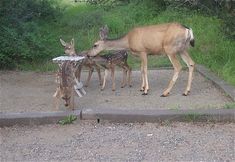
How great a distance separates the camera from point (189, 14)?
15750 millimetres

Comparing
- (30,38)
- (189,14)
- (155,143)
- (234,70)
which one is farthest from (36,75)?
(189,14)

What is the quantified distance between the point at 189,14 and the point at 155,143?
961cm

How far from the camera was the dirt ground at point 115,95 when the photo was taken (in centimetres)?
833

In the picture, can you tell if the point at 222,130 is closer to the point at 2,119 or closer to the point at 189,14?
the point at 2,119

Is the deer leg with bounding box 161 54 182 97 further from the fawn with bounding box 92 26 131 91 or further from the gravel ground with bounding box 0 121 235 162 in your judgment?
the gravel ground with bounding box 0 121 235 162

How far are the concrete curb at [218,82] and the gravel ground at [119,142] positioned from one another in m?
1.49

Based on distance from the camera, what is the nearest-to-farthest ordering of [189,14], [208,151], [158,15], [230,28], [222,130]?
[208,151], [222,130], [230,28], [189,14], [158,15]

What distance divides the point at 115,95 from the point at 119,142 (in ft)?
8.11

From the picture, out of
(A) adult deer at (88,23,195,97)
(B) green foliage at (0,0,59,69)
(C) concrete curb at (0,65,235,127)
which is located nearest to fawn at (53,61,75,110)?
(C) concrete curb at (0,65,235,127)

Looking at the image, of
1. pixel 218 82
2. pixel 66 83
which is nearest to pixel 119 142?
pixel 66 83

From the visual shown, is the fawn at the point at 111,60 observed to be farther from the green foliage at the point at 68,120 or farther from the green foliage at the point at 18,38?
the green foliage at the point at 18,38

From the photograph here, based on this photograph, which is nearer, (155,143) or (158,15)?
(155,143)

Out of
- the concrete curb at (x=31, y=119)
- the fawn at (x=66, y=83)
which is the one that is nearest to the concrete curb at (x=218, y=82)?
the fawn at (x=66, y=83)

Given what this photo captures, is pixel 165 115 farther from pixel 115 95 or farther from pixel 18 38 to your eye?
pixel 18 38
